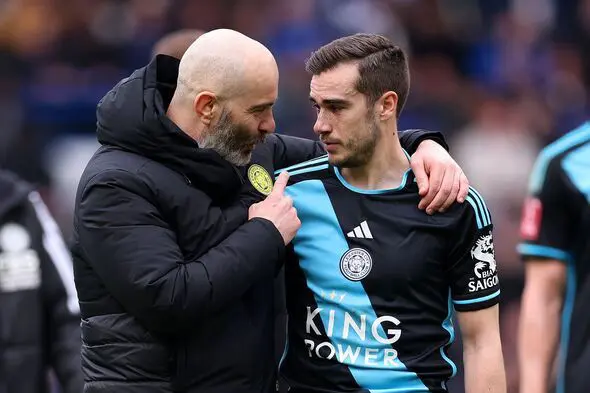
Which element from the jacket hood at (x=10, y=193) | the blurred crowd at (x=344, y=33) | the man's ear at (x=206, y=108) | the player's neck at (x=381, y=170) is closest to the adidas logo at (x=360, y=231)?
the player's neck at (x=381, y=170)

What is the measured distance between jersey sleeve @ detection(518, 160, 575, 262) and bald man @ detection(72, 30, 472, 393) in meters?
0.98

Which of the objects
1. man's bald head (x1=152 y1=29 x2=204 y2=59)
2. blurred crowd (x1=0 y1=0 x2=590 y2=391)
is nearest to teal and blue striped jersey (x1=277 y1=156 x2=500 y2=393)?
man's bald head (x1=152 y1=29 x2=204 y2=59)

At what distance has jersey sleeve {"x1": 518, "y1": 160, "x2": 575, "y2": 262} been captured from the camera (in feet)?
14.4

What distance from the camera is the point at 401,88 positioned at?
428 centimetres

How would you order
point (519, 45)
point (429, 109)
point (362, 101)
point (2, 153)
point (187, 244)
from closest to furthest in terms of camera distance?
point (187, 244)
point (362, 101)
point (2, 153)
point (429, 109)
point (519, 45)

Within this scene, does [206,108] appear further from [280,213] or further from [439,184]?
[439,184]

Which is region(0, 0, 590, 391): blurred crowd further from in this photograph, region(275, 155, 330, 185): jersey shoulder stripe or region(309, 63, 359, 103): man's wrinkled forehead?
region(309, 63, 359, 103): man's wrinkled forehead

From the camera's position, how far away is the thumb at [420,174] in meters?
4.10

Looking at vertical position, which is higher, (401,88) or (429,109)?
(401,88)

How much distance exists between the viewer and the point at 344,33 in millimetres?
10062

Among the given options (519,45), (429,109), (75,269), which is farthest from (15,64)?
(75,269)

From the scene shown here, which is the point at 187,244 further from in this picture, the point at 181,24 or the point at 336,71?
the point at 181,24

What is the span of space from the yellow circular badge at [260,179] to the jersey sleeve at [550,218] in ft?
3.19

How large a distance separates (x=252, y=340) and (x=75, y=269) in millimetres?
625
